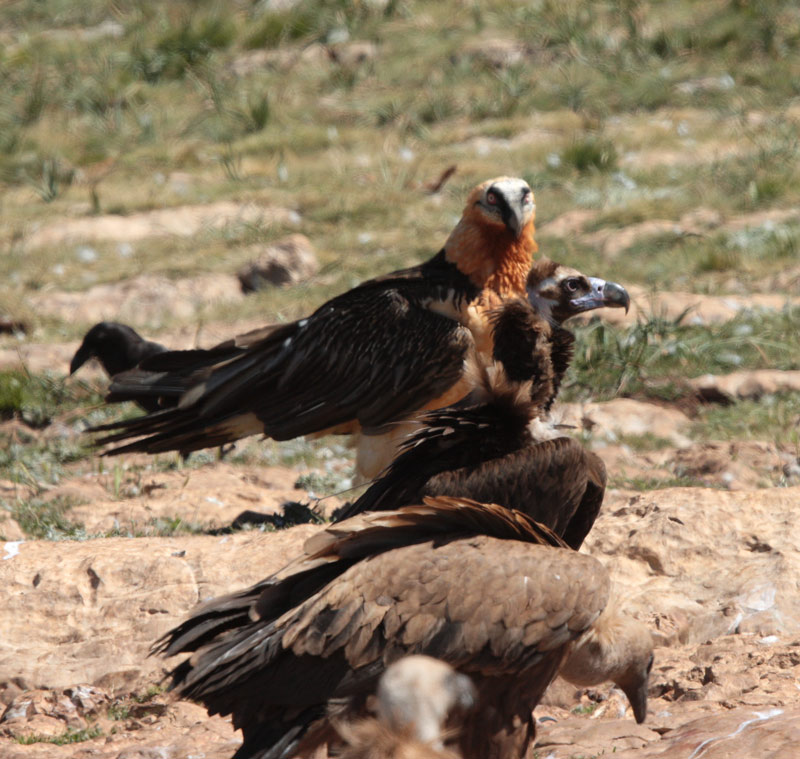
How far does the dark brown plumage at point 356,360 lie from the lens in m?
5.86

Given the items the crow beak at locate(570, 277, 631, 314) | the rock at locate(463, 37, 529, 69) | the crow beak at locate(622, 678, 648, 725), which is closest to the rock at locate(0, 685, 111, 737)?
the crow beak at locate(622, 678, 648, 725)

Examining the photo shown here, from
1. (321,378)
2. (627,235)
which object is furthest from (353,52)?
(321,378)

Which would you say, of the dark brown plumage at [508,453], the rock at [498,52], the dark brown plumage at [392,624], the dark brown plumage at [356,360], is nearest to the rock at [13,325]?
the dark brown plumage at [356,360]

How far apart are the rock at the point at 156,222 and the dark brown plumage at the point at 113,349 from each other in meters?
3.09

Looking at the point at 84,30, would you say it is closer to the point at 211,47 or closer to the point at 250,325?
the point at 211,47

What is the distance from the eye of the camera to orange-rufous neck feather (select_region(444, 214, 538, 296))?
20.2 feet

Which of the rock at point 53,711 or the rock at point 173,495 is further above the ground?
the rock at point 53,711

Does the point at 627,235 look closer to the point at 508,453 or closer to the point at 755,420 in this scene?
the point at 755,420

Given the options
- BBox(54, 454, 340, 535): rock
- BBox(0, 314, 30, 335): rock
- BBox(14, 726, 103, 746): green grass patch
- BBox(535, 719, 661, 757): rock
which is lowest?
BBox(0, 314, 30, 335): rock

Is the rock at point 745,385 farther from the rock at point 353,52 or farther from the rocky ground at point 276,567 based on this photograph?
the rock at point 353,52

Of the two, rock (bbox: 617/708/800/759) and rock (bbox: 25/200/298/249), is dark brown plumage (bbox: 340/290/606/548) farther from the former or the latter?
rock (bbox: 25/200/298/249)

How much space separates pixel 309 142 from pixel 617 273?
173 inches

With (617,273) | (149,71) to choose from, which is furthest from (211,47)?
(617,273)

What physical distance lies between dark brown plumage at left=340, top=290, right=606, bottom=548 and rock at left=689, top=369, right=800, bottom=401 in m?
3.22
